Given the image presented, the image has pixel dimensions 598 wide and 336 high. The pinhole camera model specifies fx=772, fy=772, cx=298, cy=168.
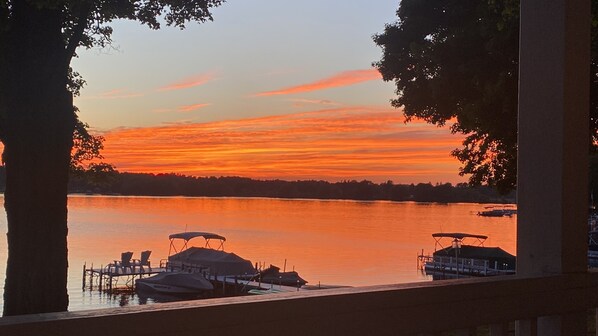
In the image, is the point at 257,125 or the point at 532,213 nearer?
the point at 532,213

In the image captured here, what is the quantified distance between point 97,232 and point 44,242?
9099 cm

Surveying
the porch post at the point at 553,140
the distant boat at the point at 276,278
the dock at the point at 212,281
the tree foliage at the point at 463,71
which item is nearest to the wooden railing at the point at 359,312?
the porch post at the point at 553,140

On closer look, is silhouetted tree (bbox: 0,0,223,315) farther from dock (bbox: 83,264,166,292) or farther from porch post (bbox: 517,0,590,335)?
dock (bbox: 83,264,166,292)

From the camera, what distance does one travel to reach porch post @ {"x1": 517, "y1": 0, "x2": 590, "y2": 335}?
2.13 m

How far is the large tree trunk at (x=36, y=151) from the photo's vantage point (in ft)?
21.7

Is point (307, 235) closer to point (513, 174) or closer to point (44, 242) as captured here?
point (513, 174)

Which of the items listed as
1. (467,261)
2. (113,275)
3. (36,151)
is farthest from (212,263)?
(36,151)

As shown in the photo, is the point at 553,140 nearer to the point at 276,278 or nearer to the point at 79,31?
the point at 79,31

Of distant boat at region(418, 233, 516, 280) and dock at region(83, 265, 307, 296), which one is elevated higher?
distant boat at region(418, 233, 516, 280)

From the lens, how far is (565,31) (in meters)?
2.20

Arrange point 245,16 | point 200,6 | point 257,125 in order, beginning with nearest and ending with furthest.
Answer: point 200,6, point 245,16, point 257,125

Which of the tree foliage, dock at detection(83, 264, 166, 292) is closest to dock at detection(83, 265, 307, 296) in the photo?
dock at detection(83, 264, 166, 292)

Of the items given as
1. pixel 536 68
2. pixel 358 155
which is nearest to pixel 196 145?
pixel 358 155

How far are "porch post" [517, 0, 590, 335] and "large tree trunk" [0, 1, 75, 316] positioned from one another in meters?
5.20
